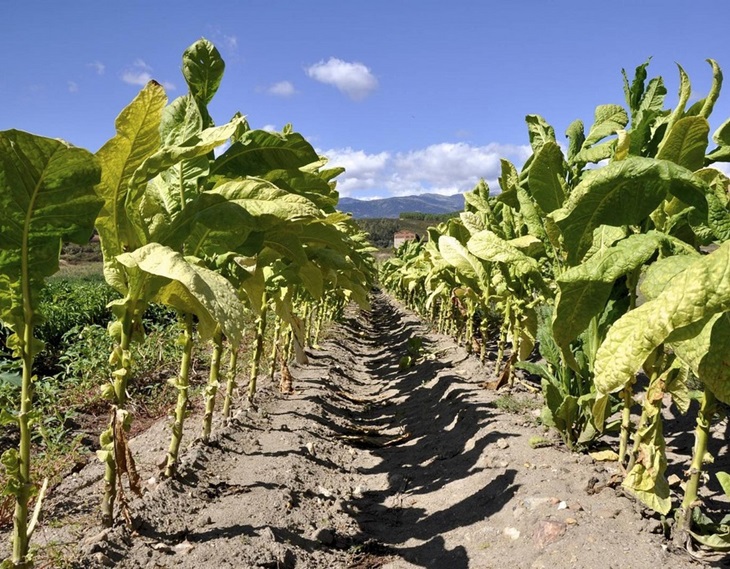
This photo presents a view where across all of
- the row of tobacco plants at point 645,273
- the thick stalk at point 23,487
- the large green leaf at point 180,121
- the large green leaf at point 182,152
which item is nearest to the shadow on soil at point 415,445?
the row of tobacco plants at point 645,273

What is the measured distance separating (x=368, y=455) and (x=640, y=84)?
3.42m

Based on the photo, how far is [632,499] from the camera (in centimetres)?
274

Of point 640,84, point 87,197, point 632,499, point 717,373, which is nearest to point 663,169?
point 717,373

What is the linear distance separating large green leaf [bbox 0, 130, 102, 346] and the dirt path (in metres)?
1.07

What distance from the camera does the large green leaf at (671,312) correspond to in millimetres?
1382

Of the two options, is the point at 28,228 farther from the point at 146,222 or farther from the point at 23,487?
the point at 23,487

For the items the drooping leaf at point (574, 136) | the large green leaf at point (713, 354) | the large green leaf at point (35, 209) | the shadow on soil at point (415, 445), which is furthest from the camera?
the drooping leaf at point (574, 136)

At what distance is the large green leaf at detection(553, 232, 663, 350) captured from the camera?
2.09 m

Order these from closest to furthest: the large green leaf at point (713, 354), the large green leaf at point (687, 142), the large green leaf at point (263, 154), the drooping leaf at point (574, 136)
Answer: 1. the large green leaf at point (713, 354)
2. the large green leaf at point (687, 142)
3. the large green leaf at point (263, 154)
4. the drooping leaf at point (574, 136)

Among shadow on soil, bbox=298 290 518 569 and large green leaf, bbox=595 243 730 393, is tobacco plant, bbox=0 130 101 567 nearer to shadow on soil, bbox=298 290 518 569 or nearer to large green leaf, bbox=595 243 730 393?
large green leaf, bbox=595 243 730 393

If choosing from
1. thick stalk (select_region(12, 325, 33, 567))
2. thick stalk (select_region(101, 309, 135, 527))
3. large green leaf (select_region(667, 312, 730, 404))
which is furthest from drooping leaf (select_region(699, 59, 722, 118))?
thick stalk (select_region(12, 325, 33, 567))

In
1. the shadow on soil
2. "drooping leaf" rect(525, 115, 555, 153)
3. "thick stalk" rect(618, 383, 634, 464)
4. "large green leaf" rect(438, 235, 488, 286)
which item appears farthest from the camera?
"large green leaf" rect(438, 235, 488, 286)

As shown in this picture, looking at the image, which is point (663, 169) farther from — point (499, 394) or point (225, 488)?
point (499, 394)

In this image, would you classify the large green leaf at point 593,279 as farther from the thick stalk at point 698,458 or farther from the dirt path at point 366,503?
the dirt path at point 366,503
